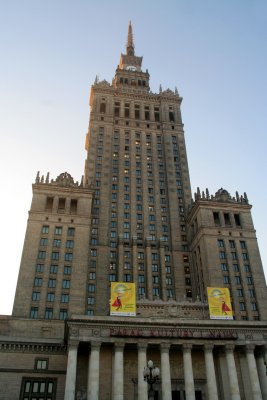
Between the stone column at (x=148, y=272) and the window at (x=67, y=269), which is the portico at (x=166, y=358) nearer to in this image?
the window at (x=67, y=269)

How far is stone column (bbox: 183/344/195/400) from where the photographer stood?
173 ft

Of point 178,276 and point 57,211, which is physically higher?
point 57,211

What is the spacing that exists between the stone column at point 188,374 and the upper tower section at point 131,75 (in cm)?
8335

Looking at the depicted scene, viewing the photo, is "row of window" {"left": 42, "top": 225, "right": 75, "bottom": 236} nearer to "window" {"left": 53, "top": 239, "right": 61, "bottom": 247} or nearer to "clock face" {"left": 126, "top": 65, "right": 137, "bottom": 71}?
"window" {"left": 53, "top": 239, "right": 61, "bottom": 247}

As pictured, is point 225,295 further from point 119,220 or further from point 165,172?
point 165,172

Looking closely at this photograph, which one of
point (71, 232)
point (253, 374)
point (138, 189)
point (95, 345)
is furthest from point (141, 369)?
point (138, 189)

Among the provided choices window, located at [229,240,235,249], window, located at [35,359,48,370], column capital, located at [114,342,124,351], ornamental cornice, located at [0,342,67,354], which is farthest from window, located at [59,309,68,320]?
window, located at [229,240,235,249]

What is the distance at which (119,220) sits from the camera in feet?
290

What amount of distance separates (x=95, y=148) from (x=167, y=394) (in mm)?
62465

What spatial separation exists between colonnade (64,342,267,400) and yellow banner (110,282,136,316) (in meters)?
4.69

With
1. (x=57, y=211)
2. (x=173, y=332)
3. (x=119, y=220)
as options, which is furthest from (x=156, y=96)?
(x=173, y=332)

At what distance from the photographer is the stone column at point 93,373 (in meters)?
50.4

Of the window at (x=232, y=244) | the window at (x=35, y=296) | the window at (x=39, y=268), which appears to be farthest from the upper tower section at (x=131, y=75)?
the window at (x=35, y=296)

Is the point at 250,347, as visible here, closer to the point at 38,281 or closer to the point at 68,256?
the point at 68,256
